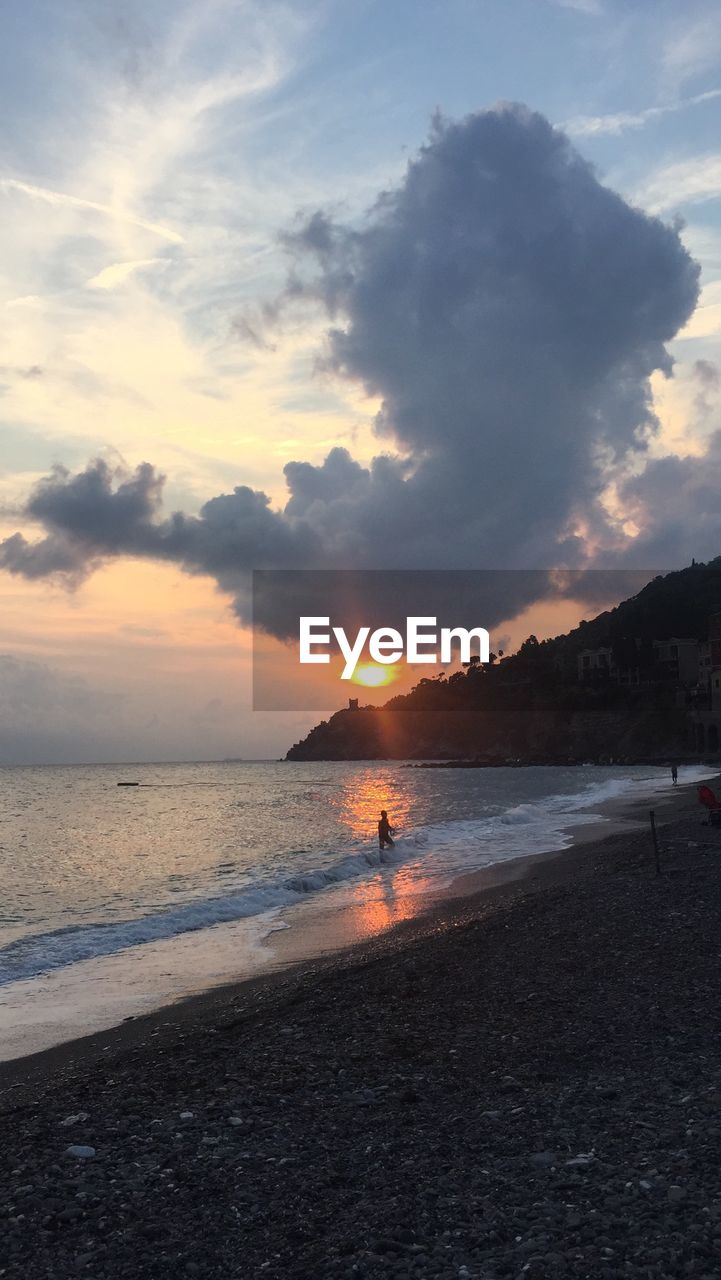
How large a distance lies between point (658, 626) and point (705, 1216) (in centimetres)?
19688

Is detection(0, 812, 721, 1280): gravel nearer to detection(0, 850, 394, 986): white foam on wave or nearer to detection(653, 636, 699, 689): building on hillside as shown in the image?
detection(0, 850, 394, 986): white foam on wave

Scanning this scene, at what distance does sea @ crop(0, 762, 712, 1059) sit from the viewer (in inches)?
617

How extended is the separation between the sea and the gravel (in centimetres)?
300

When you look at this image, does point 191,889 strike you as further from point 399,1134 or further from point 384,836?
point 399,1134

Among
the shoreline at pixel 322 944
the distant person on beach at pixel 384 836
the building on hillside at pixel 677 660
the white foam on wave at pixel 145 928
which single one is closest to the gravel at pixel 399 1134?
the shoreline at pixel 322 944

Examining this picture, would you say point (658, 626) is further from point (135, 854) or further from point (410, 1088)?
point (410, 1088)

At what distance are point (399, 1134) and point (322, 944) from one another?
11177 mm

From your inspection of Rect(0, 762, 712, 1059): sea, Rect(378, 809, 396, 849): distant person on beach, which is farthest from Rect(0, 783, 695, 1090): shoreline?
Rect(378, 809, 396, 849): distant person on beach

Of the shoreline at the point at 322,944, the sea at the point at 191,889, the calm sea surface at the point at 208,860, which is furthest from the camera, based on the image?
the calm sea surface at the point at 208,860

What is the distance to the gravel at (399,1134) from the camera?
5809mm

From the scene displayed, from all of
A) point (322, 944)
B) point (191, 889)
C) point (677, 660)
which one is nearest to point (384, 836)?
point (191, 889)

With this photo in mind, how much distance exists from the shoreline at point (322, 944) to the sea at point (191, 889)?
290 millimetres

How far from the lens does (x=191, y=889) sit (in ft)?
94.4

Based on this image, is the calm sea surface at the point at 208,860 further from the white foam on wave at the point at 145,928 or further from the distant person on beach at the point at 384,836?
the distant person on beach at the point at 384,836
